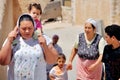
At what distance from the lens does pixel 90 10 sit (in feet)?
57.4

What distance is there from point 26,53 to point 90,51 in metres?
2.22

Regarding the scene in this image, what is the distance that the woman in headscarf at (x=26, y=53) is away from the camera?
5090 millimetres

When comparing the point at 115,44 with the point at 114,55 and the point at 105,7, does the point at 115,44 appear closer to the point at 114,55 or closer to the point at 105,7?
→ the point at 114,55

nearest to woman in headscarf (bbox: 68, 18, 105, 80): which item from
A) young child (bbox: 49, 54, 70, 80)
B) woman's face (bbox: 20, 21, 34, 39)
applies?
young child (bbox: 49, 54, 70, 80)

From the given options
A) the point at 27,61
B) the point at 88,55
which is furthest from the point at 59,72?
Result: the point at 27,61

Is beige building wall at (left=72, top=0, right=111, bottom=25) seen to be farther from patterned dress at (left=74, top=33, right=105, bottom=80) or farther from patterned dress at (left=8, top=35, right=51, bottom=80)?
patterned dress at (left=8, top=35, right=51, bottom=80)

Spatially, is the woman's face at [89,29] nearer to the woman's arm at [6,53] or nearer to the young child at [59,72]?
the young child at [59,72]

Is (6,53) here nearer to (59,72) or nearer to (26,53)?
(26,53)

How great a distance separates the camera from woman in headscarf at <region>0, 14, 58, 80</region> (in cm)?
509

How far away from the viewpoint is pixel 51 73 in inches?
311

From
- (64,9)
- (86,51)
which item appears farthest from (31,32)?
(64,9)

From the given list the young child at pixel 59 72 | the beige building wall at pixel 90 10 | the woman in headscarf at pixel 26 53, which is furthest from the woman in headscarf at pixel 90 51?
the beige building wall at pixel 90 10

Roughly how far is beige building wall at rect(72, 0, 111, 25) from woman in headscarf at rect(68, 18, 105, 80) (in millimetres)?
8626

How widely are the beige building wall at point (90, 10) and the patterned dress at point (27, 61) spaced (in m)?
10.9
